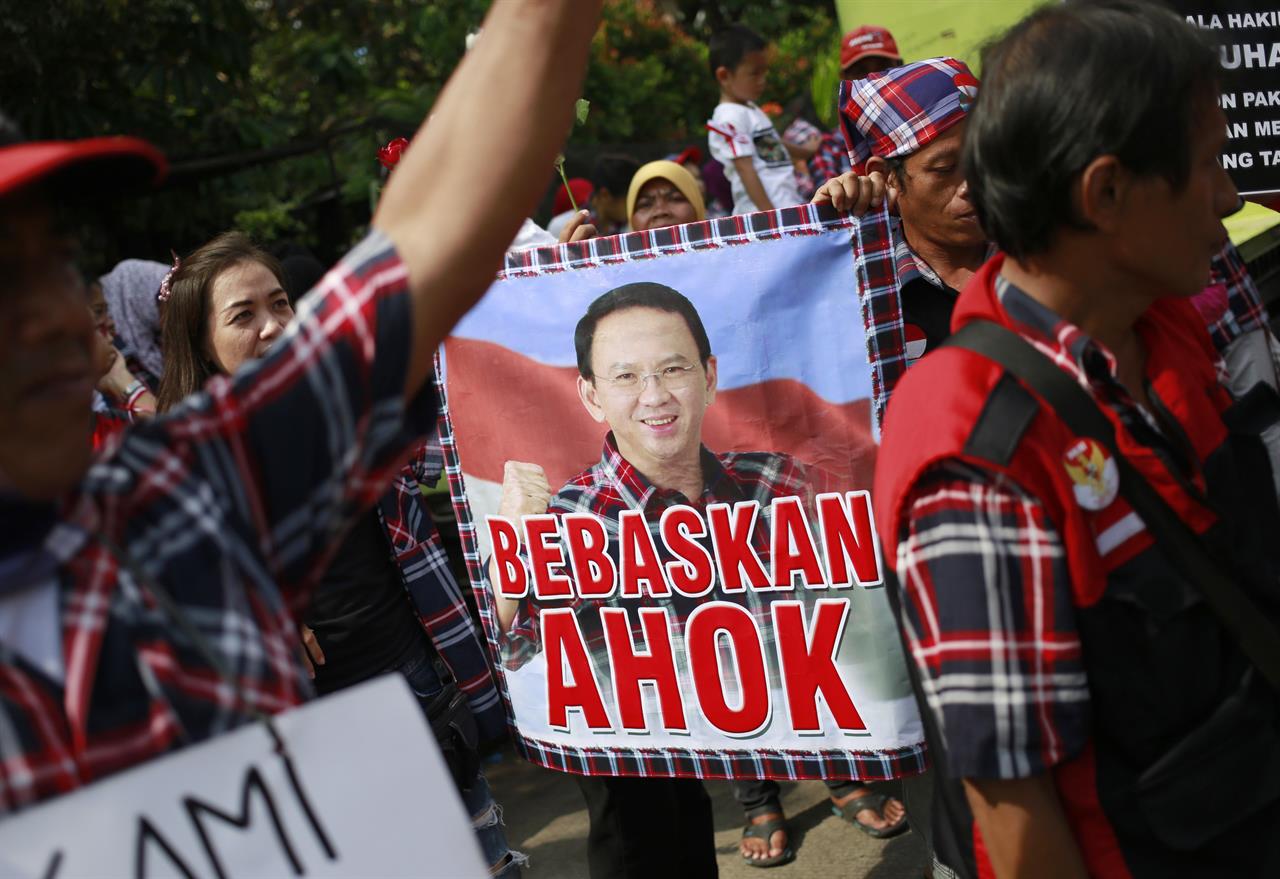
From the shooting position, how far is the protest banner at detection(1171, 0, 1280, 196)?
3.61 meters

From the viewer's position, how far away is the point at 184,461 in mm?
1147

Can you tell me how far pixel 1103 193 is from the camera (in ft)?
5.05

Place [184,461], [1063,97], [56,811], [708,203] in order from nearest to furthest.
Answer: [56,811] < [184,461] < [1063,97] < [708,203]

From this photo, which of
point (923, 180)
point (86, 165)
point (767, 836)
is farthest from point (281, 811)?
point (767, 836)

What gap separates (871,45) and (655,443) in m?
4.25

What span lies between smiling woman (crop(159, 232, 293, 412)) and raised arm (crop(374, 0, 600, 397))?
191 cm

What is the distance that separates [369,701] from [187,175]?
7611 millimetres

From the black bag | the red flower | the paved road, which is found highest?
the red flower

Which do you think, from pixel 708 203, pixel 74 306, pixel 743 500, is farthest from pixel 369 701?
pixel 708 203

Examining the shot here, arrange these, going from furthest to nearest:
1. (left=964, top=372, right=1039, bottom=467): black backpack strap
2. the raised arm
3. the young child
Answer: the young child, (left=964, top=372, right=1039, bottom=467): black backpack strap, the raised arm

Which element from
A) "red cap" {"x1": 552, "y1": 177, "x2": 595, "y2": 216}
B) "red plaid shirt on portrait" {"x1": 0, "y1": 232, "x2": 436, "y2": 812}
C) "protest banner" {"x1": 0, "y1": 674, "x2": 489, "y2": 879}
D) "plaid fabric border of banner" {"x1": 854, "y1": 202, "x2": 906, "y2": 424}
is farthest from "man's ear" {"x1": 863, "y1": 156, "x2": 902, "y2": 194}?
"red cap" {"x1": 552, "y1": 177, "x2": 595, "y2": 216}

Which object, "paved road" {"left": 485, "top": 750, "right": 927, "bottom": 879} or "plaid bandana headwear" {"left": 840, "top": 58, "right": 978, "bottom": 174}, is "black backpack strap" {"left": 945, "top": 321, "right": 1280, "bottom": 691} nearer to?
"plaid bandana headwear" {"left": 840, "top": 58, "right": 978, "bottom": 174}

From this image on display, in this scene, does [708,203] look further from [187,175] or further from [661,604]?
[661,604]

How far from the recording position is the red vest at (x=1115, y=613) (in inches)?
58.4
